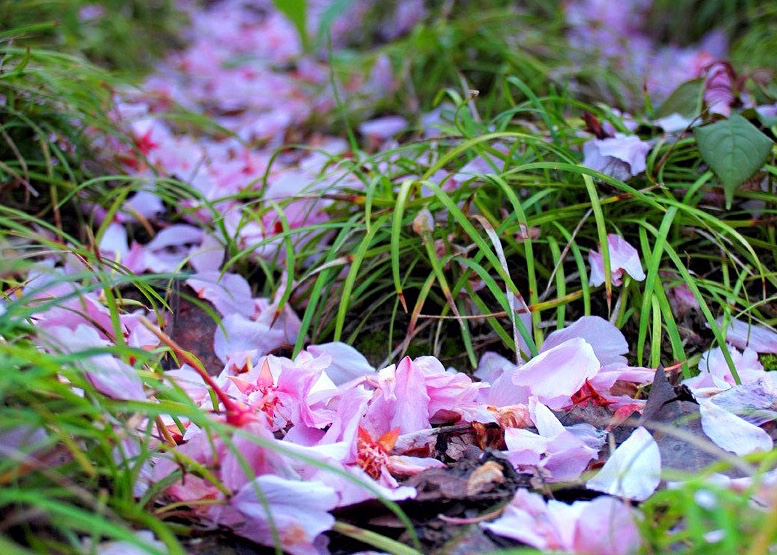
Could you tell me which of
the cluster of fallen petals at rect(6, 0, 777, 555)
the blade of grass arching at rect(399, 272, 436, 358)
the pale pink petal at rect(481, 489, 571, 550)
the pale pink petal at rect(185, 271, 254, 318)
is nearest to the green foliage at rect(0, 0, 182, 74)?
the cluster of fallen petals at rect(6, 0, 777, 555)

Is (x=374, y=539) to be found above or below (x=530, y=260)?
below

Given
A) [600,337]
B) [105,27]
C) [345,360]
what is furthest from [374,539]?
[105,27]

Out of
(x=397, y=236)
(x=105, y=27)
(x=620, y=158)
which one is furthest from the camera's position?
(x=105, y=27)

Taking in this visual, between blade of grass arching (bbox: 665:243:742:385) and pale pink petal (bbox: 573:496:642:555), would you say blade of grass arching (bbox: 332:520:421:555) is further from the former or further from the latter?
blade of grass arching (bbox: 665:243:742:385)

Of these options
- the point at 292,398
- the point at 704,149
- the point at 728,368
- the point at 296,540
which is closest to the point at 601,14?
the point at 704,149

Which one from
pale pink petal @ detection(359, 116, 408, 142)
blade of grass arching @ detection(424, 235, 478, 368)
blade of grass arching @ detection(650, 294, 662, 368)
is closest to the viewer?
blade of grass arching @ detection(650, 294, 662, 368)

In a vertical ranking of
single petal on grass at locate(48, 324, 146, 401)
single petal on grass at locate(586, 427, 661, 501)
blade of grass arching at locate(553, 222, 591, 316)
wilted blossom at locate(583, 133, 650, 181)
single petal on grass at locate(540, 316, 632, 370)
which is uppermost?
wilted blossom at locate(583, 133, 650, 181)

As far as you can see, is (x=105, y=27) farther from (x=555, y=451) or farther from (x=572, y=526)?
(x=572, y=526)
